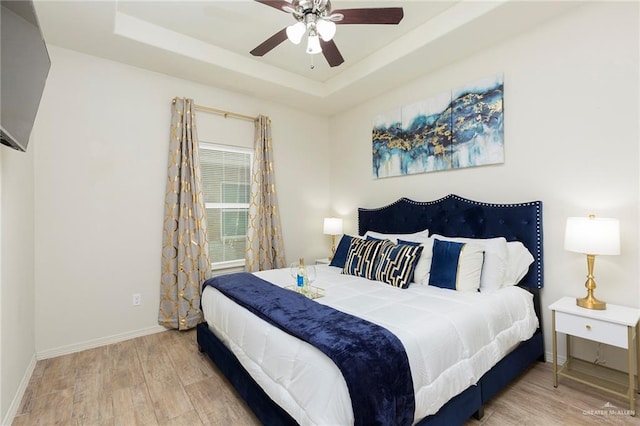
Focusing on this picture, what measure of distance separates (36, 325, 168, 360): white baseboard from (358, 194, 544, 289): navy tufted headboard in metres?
2.77

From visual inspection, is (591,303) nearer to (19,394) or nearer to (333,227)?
(333,227)

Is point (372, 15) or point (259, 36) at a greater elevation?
point (259, 36)

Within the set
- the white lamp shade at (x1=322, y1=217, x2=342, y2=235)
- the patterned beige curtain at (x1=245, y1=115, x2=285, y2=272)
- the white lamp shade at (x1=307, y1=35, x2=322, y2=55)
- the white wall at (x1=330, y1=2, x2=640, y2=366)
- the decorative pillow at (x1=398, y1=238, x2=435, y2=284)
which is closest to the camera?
the white lamp shade at (x1=307, y1=35, x2=322, y2=55)

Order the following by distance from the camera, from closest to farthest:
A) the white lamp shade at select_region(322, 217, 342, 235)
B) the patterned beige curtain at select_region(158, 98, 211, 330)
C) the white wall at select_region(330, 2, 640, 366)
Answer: the white wall at select_region(330, 2, 640, 366)
the patterned beige curtain at select_region(158, 98, 211, 330)
the white lamp shade at select_region(322, 217, 342, 235)

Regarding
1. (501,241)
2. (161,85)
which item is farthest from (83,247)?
(501,241)

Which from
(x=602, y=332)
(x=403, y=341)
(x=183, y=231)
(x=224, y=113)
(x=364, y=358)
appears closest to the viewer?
(x=364, y=358)

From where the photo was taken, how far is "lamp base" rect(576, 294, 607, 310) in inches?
81.7

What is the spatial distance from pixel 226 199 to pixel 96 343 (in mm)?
1954

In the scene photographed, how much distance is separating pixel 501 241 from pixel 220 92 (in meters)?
3.46

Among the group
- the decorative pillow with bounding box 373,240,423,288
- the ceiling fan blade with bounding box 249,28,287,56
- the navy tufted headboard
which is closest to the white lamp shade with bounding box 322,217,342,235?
the navy tufted headboard

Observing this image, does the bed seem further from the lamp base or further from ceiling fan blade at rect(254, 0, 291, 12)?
ceiling fan blade at rect(254, 0, 291, 12)

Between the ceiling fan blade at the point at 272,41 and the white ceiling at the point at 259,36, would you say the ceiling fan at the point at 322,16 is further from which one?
the white ceiling at the point at 259,36

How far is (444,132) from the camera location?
10.5 ft

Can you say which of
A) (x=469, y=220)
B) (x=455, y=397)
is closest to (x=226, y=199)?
(x=469, y=220)
